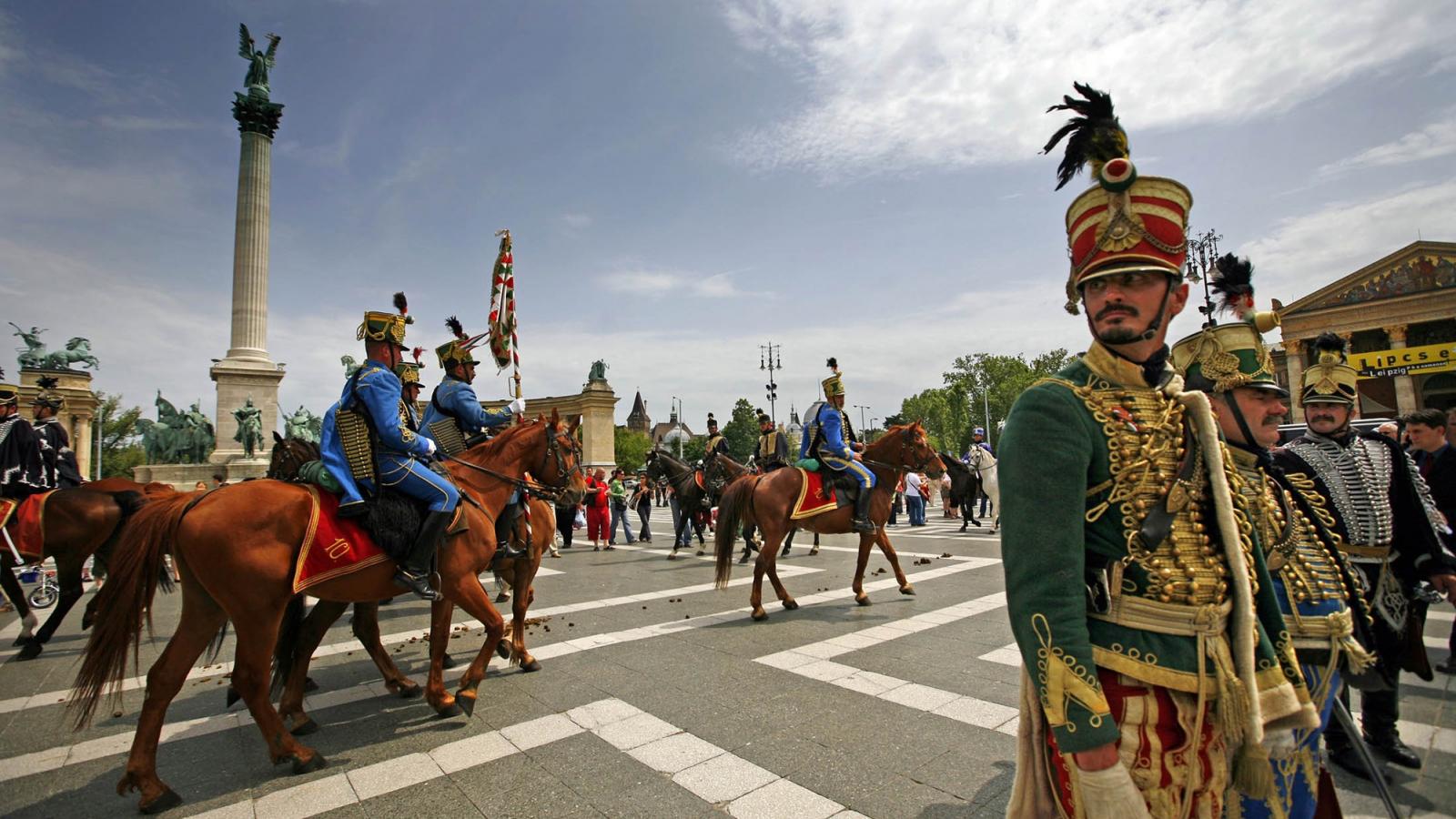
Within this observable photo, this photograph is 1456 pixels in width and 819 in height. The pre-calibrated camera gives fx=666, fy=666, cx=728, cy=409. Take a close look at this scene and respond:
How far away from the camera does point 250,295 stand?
2928 cm

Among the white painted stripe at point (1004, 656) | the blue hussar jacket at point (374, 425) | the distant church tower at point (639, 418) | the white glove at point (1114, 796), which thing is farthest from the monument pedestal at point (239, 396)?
the distant church tower at point (639, 418)

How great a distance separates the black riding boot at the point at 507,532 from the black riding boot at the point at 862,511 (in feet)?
13.7

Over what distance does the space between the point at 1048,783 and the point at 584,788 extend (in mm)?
2678

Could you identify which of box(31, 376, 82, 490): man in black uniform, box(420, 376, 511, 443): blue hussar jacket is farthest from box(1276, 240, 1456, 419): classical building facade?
box(31, 376, 82, 490): man in black uniform

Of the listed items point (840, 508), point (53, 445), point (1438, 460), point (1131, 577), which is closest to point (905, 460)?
point (840, 508)

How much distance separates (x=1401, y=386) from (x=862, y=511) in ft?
165

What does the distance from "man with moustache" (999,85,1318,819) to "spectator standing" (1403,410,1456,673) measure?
4741 mm

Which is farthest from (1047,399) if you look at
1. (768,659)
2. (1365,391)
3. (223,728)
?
(1365,391)

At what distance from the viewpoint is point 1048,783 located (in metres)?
1.85

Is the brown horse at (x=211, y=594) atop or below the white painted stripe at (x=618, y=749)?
atop

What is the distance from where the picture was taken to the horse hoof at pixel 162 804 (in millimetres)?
3578

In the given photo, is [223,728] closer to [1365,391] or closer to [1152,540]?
[1152,540]

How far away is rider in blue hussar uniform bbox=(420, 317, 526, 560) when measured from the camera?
6645 mm

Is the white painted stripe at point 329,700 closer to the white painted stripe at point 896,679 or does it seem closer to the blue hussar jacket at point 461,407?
the white painted stripe at point 896,679
